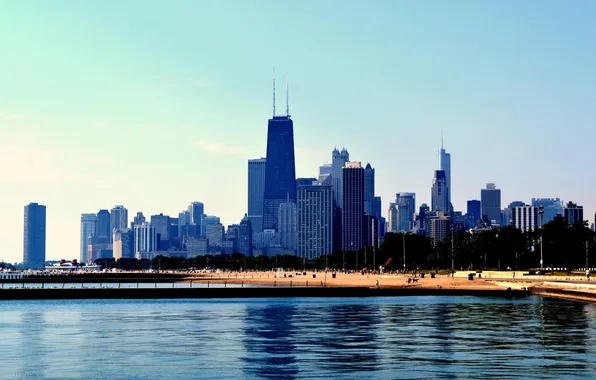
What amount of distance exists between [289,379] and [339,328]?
34694mm

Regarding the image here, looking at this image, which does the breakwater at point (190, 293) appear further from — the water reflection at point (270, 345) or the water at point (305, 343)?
the water reflection at point (270, 345)

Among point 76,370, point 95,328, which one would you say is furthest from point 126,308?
point 76,370

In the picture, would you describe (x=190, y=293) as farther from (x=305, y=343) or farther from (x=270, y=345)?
(x=270, y=345)

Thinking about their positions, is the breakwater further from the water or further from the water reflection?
the water reflection

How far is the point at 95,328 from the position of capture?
89.2 meters

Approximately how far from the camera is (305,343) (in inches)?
2862

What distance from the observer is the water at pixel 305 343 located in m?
56.5

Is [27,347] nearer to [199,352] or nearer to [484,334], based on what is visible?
[199,352]

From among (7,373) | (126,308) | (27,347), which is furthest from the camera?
(126,308)

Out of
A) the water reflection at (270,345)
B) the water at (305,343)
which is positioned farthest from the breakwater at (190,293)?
the water reflection at (270,345)

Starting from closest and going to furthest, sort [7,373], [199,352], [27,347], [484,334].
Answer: [7,373]
[199,352]
[27,347]
[484,334]

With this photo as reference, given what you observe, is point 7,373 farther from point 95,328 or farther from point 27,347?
point 95,328

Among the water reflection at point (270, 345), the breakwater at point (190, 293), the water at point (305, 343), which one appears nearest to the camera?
the water at point (305, 343)

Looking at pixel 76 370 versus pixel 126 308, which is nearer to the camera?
pixel 76 370
